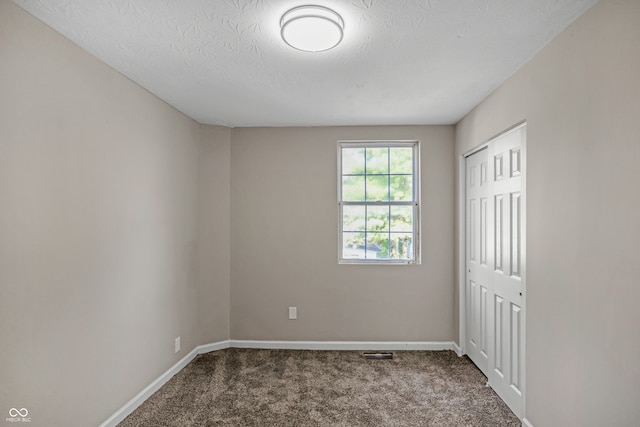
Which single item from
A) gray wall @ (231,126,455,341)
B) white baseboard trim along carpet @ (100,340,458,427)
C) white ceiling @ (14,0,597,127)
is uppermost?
white ceiling @ (14,0,597,127)

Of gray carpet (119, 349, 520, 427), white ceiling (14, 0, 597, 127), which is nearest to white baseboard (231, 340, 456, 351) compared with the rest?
gray carpet (119, 349, 520, 427)

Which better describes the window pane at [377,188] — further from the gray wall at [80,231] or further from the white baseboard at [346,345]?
the gray wall at [80,231]

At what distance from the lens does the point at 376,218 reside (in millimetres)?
4047

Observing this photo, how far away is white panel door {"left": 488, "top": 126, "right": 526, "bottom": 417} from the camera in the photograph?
A: 254 centimetres

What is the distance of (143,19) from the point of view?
182 cm

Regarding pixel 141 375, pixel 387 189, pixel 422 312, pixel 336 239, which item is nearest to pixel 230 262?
pixel 336 239

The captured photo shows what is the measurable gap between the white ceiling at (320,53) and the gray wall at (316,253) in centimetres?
74

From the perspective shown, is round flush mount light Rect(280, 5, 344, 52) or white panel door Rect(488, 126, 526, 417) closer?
round flush mount light Rect(280, 5, 344, 52)

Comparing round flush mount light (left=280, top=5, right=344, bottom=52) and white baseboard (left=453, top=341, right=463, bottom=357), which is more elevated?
round flush mount light (left=280, top=5, right=344, bottom=52)

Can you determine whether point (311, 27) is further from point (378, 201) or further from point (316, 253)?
point (316, 253)

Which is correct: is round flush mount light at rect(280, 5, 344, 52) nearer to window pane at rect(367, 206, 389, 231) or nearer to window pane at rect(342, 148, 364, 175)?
window pane at rect(342, 148, 364, 175)

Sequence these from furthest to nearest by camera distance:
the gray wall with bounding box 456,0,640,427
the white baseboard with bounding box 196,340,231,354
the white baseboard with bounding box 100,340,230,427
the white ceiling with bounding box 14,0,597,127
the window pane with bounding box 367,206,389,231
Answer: the window pane with bounding box 367,206,389,231
the white baseboard with bounding box 196,340,231,354
the white baseboard with bounding box 100,340,230,427
the white ceiling with bounding box 14,0,597,127
the gray wall with bounding box 456,0,640,427

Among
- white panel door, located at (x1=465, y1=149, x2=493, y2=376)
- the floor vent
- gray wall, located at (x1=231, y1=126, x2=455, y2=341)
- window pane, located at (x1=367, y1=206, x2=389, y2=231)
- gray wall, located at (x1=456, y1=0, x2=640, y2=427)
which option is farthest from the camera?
window pane, located at (x1=367, y1=206, x2=389, y2=231)

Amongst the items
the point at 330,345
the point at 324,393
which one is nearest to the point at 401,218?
the point at 330,345
